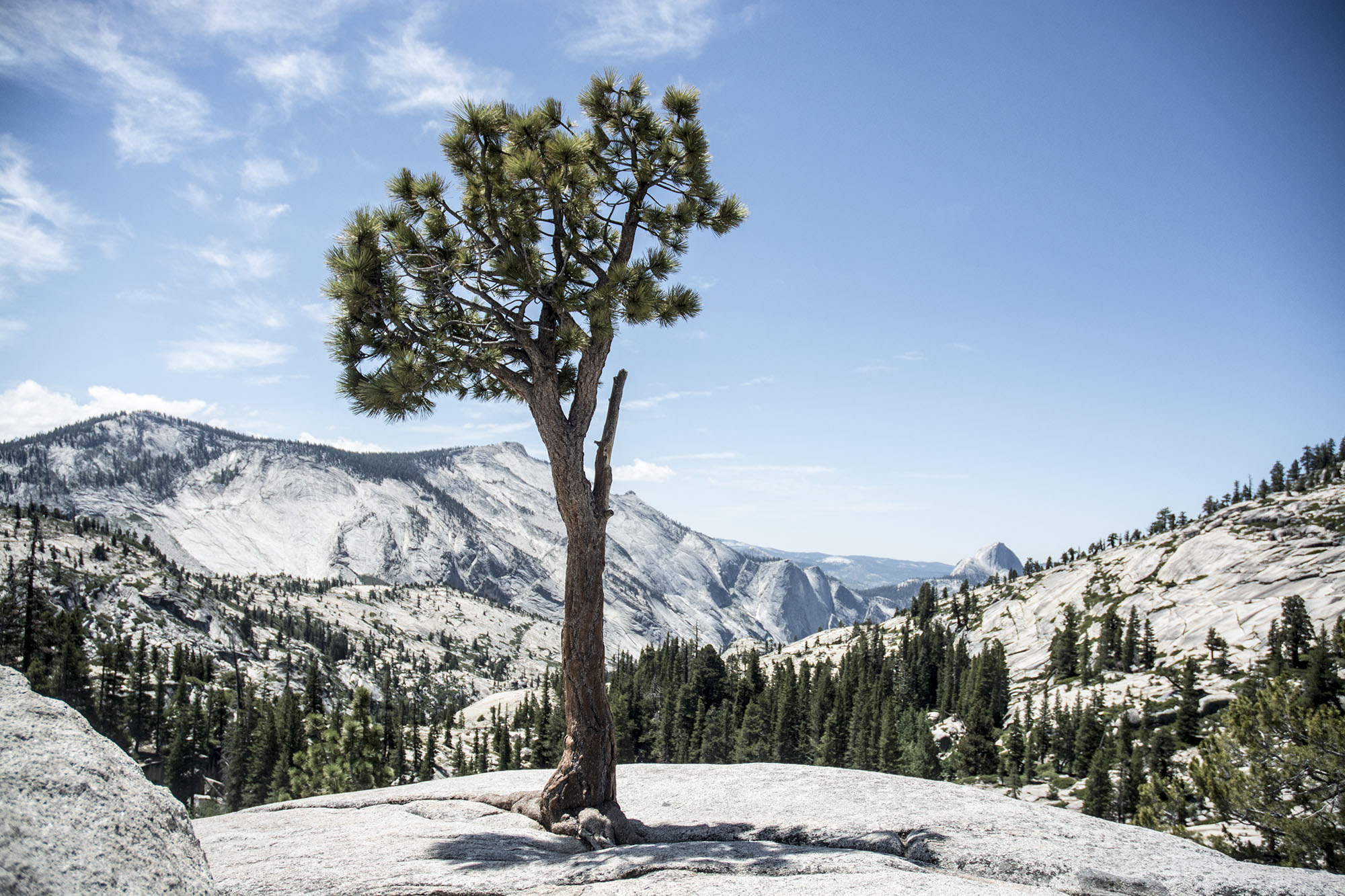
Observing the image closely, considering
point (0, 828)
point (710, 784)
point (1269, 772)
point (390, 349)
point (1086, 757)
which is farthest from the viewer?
point (1086, 757)

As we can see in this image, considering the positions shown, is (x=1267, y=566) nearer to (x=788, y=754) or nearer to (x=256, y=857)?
(x=788, y=754)

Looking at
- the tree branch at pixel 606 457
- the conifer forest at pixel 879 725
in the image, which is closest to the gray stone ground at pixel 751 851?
the tree branch at pixel 606 457

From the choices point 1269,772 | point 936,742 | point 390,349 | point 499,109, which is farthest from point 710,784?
point 936,742

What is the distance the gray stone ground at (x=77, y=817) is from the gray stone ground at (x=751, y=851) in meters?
3.29

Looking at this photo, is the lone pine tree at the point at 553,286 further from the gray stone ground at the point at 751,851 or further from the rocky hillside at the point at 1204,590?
the rocky hillside at the point at 1204,590

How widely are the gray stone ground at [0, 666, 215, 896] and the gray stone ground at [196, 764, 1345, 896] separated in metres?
3.29

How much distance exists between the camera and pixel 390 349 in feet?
40.6

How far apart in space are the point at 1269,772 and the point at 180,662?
160m

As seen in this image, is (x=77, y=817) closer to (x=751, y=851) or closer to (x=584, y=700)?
(x=751, y=851)

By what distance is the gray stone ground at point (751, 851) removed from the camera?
7.82m

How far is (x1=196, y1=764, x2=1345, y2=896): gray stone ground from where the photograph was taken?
25.6 feet

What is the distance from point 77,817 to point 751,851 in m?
8.13

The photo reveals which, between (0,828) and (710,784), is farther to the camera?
(710,784)

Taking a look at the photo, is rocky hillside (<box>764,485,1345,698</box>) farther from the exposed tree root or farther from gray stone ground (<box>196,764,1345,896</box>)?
the exposed tree root
